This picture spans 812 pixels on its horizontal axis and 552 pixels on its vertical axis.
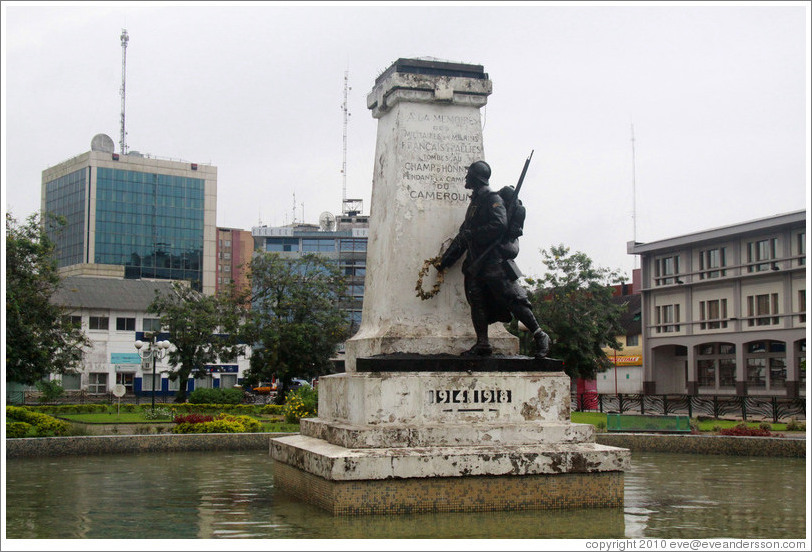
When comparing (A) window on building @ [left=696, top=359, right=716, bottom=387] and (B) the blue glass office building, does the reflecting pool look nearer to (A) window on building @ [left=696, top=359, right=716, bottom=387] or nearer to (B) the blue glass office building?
(A) window on building @ [left=696, top=359, right=716, bottom=387]

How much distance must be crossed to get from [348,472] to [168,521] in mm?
1858

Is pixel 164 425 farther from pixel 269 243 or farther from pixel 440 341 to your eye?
pixel 269 243

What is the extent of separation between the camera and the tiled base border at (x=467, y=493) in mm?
9672

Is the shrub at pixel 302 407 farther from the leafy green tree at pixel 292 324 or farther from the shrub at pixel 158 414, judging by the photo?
the leafy green tree at pixel 292 324

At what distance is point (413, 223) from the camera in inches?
462

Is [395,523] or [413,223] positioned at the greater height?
[413,223]

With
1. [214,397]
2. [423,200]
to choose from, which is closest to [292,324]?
[214,397]

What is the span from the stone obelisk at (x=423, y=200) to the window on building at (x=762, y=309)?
128ft

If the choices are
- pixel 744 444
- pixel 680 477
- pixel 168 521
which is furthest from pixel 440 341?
pixel 744 444

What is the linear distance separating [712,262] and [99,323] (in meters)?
45.0

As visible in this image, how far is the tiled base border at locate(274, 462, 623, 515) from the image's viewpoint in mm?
9672

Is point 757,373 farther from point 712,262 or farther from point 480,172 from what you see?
point 480,172

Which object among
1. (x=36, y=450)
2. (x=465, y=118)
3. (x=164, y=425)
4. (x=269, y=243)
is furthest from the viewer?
(x=269, y=243)

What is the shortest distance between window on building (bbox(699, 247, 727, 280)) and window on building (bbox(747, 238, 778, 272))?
1.97 metres
